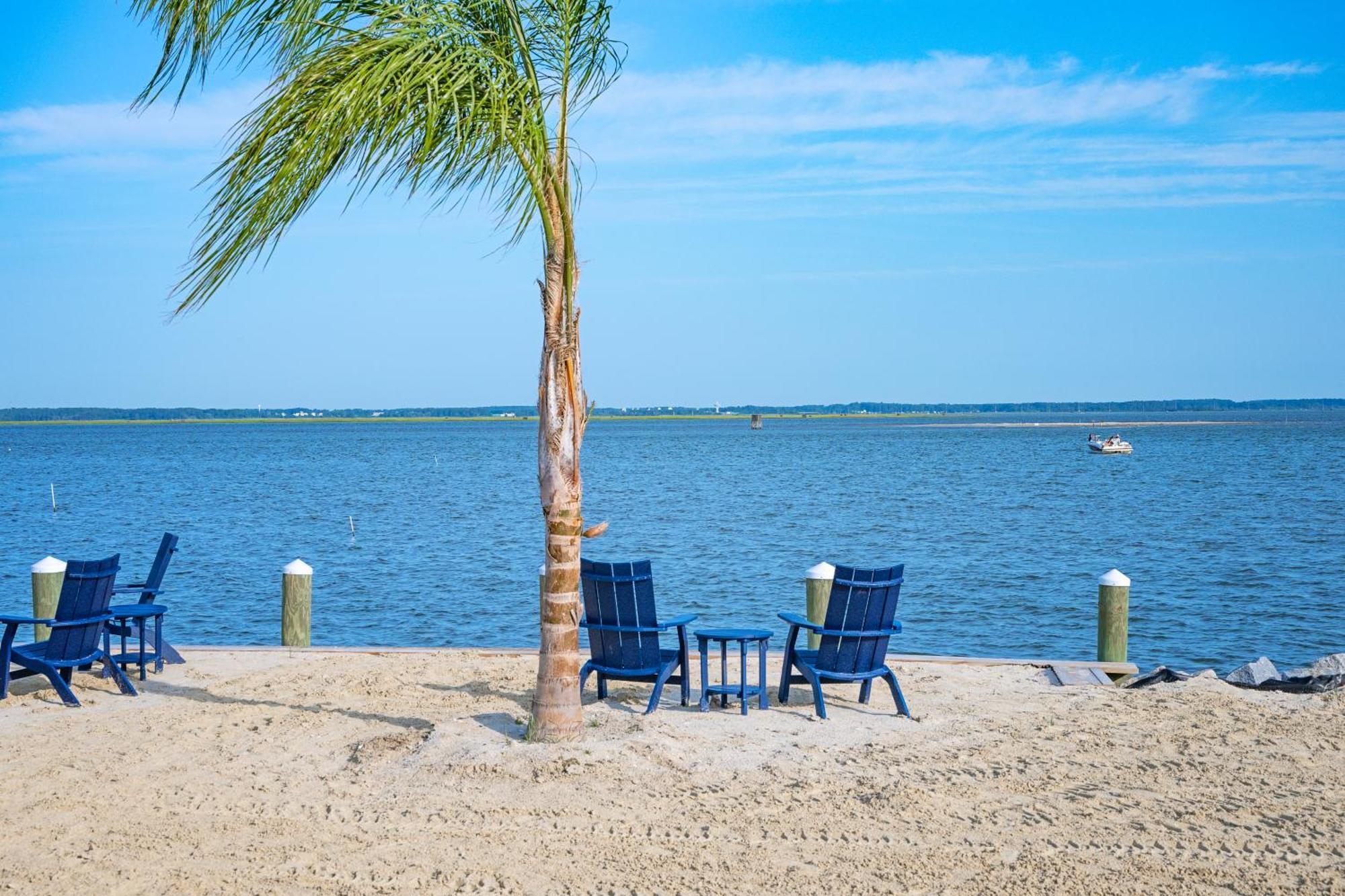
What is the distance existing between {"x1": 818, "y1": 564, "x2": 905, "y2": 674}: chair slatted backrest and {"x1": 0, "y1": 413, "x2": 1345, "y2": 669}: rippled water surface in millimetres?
7698

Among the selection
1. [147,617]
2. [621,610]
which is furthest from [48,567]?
[621,610]

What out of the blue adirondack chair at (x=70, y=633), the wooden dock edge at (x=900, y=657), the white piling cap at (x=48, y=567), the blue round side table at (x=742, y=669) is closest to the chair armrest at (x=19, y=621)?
the blue adirondack chair at (x=70, y=633)

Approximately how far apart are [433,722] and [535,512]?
1260 inches

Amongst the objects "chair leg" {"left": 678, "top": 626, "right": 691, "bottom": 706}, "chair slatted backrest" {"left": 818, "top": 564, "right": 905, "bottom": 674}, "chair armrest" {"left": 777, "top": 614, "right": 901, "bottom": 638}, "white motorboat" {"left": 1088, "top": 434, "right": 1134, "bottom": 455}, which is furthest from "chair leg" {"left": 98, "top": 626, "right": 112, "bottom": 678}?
"white motorboat" {"left": 1088, "top": 434, "right": 1134, "bottom": 455}

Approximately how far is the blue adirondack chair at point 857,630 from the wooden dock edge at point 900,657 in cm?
190

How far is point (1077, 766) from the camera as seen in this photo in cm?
667

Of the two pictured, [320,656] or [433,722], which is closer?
[433,722]

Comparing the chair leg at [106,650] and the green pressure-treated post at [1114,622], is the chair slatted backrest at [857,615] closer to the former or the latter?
the green pressure-treated post at [1114,622]

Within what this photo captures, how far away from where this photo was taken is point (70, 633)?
8.25 m

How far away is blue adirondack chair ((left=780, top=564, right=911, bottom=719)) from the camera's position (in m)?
7.80

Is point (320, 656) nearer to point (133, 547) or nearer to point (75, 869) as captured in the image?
point (75, 869)

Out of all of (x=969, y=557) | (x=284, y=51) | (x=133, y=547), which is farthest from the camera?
(x=133, y=547)

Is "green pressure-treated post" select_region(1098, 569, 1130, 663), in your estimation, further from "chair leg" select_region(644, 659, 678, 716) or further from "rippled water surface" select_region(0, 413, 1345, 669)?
"rippled water surface" select_region(0, 413, 1345, 669)

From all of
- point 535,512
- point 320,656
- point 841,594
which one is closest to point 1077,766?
point 841,594
